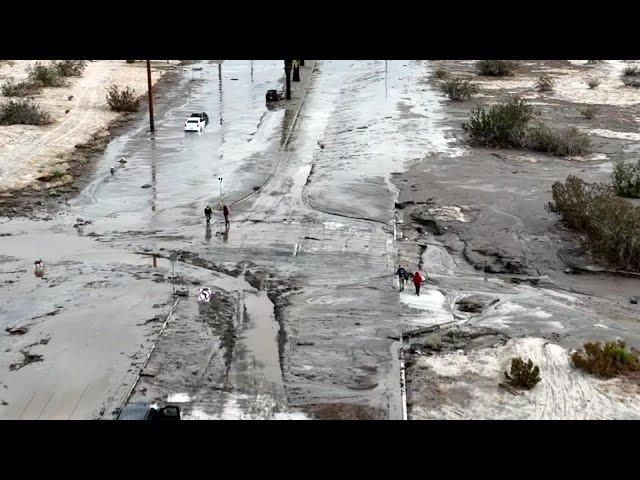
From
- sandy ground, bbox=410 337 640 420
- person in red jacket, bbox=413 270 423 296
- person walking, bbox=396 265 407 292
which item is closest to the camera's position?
sandy ground, bbox=410 337 640 420

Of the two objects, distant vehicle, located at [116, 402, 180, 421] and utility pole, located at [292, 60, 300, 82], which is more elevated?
utility pole, located at [292, 60, 300, 82]

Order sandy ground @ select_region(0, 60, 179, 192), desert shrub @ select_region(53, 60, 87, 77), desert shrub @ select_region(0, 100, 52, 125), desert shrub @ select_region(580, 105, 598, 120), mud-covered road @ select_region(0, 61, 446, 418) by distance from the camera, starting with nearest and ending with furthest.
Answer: mud-covered road @ select_region(0, 61, 446, 418) < sandy ground @ select_region(0, 60, 179, 192) < desert shrub @ select_region(0, 100, 52, 125) < desert shrub @ select_region(580, 105, 598, 120) < desert shrub @ select_region(53, 60, 87, 77)

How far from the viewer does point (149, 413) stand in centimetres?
1343

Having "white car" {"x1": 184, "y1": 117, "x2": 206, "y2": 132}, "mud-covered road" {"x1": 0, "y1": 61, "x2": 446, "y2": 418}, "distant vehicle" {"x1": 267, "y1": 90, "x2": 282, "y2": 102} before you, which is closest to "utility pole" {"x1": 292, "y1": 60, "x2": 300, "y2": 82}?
"distant vehicle" {"x1": 267, "y1": 90, "x2": 282, "y2": 102}

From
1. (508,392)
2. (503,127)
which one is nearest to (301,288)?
(508,392)

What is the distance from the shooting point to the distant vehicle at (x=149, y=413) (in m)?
13.3

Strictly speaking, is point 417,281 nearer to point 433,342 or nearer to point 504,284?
point 504,284

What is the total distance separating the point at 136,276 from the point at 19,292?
3094mm

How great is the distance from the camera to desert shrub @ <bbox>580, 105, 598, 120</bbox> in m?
44.0

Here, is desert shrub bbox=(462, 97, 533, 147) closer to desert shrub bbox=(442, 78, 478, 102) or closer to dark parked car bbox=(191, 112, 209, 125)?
desert shrub bbox=(442, 78, 478, 102)

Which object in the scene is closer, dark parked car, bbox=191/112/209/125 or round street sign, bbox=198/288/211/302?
round street sign, bbox=198/288/211/302

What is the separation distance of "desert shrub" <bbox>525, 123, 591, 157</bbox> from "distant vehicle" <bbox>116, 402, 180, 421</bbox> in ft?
88.7
